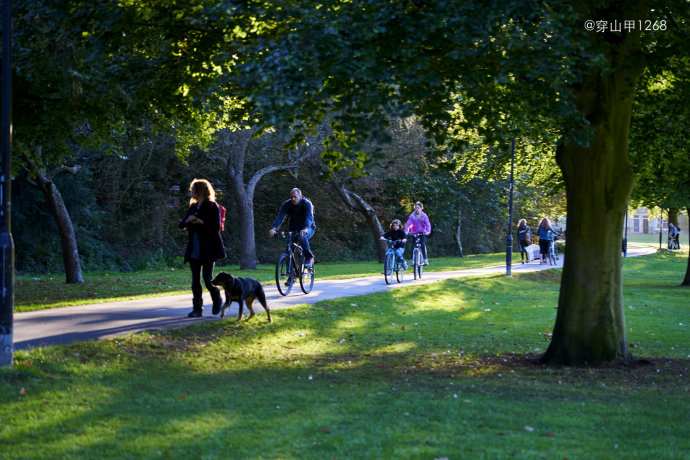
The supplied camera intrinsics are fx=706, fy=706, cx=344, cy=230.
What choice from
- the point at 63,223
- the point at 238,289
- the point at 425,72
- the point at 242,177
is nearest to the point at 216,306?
the point at 238,289

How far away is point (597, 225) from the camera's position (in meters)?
9.86

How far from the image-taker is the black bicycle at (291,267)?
46.6 feet

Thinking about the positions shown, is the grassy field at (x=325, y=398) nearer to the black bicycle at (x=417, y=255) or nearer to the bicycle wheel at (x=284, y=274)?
the bicycle wheel at (x=284, y=274)

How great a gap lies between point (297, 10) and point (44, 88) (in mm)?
5432

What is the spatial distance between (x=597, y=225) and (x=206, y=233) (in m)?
5.64

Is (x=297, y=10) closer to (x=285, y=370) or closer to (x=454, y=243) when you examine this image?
(x=285, y=370)

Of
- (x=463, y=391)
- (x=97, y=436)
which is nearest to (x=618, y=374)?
(x=463, y=391)

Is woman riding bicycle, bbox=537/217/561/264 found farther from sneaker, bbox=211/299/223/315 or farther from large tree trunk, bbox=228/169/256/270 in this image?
sneaker, bbox=211/299/223/315

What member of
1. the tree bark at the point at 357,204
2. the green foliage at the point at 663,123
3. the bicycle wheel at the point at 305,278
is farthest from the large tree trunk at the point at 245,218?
the green foliage at the point at 663,123

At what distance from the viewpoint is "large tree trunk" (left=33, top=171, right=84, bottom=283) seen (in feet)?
62.7

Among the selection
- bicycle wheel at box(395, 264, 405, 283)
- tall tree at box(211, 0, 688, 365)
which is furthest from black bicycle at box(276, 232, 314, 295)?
bicycle wheel at box(395, 264, 405, 283)

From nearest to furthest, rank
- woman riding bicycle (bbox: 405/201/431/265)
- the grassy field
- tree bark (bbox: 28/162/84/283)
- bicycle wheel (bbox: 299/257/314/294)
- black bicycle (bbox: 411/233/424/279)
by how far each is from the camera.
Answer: the grassy field, bicycle wheel (bbox: 299/257/314/294), tree bark (bbox: 28/162/84/283), woman riding bicycle (bbox: 405/201/431/265), black bicycle (bbox: 411/233/424/279)

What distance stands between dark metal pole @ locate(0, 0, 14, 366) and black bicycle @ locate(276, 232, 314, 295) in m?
7.03

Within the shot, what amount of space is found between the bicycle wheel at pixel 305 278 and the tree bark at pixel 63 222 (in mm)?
7537
